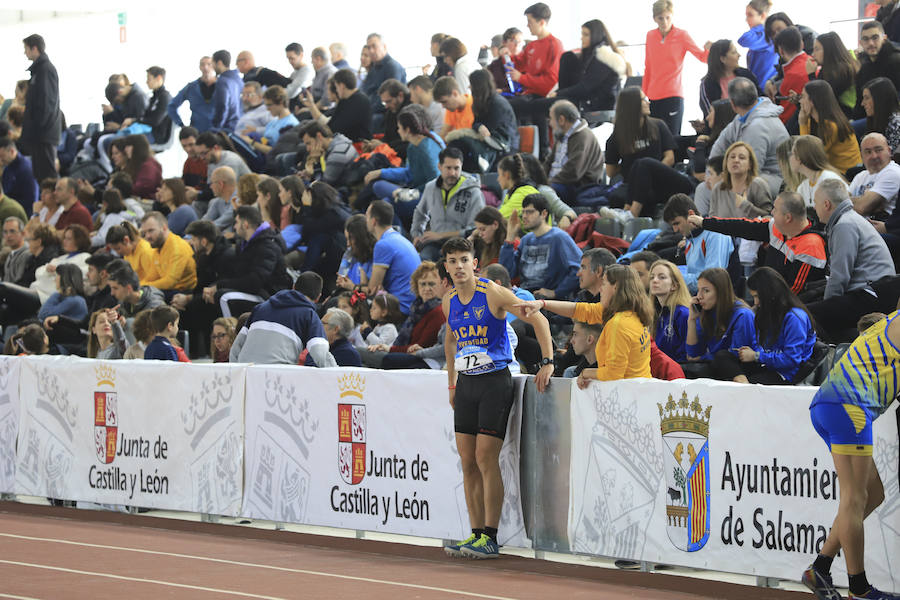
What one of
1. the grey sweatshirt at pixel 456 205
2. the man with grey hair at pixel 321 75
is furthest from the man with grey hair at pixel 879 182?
the man with grey hair at pixel 321 75

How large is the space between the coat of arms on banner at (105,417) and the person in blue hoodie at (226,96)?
9.76 meters

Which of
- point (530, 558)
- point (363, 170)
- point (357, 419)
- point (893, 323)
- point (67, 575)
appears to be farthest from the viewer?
point (363, 170)

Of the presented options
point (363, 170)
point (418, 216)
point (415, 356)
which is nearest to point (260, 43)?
point (363, 170)

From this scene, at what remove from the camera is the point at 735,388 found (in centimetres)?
695

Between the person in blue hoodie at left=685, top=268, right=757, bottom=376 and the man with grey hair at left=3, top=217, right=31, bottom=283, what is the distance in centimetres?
914

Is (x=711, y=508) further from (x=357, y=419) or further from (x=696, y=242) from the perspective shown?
(x=696, y=242)

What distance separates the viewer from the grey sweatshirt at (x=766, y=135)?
38.5 feet

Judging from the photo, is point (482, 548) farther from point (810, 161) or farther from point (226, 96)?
point (226, 96)

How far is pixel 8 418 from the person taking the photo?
434 inches

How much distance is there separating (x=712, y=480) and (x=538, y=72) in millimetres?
9668

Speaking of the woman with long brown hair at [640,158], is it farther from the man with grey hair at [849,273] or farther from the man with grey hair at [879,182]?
the man with grey hair at [849,273]

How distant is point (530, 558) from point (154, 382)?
355 centimetres

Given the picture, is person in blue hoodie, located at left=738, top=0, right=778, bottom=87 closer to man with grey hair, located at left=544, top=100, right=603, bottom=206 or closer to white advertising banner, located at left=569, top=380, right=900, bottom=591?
man with grey hair, located at left=544, top=100, right=603, bottom=206

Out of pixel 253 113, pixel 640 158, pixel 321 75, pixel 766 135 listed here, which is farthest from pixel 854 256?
pixel 321 75
